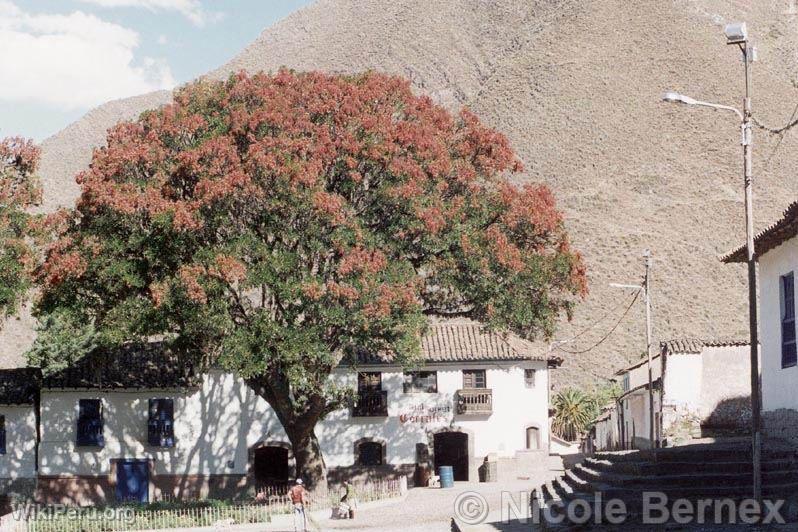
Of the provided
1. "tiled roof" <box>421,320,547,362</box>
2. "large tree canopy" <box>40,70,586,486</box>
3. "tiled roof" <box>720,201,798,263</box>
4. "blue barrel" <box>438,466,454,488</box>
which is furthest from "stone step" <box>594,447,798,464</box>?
"tiled roof" <box>421,320,547,362</box>

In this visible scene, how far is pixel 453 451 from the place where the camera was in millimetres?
49938

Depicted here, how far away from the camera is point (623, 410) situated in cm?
5603

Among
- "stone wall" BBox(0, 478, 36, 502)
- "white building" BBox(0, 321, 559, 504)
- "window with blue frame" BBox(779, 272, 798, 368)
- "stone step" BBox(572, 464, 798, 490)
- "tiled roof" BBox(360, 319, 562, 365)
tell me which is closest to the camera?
"stone step" BBox(572, 464, 798, 490)

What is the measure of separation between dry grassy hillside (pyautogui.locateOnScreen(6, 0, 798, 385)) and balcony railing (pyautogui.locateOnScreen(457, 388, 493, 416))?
1285 inches

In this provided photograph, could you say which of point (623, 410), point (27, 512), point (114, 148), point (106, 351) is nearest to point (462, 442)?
point (623, 410)

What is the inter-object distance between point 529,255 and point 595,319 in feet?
163

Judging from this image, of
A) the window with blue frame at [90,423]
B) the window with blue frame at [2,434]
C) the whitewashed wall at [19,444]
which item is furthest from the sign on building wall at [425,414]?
the window with blue frame at [2,434]

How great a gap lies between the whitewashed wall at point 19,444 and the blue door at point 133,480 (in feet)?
10.8

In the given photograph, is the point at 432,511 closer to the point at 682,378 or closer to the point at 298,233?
the point at 682,378

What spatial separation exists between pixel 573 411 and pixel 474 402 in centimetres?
2592

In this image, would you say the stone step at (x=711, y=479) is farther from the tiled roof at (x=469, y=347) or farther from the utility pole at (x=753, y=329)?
the tiled roof at (x=469, y=347)

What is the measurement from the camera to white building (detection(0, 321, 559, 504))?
143 feet

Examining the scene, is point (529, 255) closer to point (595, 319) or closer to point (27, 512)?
point (27, 512)

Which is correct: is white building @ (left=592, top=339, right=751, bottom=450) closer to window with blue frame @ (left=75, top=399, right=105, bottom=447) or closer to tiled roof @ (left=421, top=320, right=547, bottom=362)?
tiled roof @ (left=421, top=320, right=547, bottom=362)
